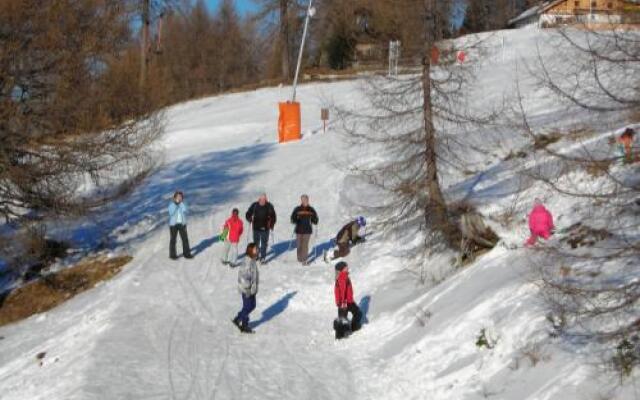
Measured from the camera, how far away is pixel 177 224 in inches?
800

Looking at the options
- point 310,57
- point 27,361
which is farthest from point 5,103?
point 310,57

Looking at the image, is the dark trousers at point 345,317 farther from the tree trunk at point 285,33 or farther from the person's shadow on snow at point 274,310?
the tree trunk at point 285,33

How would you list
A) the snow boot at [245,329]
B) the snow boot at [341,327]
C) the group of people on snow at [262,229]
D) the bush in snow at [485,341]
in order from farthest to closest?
the group of people on snow at [262,229], the snow boot at [245,329], the snow boot at [341,327], the bush in snow at [485,341]

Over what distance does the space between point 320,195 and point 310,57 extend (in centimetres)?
4392

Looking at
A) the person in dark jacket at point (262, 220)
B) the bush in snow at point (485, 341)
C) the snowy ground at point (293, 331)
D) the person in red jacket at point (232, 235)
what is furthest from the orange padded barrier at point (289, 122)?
the bush in snow at point (485, 341)

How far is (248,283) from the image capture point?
15445mm

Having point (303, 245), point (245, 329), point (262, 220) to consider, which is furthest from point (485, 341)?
point (262, 220)

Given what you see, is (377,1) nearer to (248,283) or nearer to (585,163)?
(248,283)

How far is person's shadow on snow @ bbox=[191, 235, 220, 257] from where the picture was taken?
21406 mm

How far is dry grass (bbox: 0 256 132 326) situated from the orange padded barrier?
1379 centimetres

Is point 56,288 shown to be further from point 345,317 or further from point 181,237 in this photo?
point 345,317

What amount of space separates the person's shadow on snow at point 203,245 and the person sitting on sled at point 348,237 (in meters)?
3.73

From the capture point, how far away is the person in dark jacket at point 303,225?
20.0 m

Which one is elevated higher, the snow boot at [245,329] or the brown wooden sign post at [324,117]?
the brown wooden sign post at [324,117]
